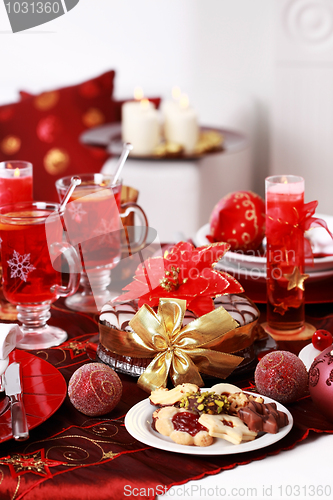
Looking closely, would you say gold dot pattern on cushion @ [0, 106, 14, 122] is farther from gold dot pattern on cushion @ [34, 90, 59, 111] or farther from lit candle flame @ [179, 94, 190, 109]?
lit candle flame @ [179, 94, 190, 109]

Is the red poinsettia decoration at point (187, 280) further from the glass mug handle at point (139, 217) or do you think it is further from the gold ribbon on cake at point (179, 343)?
the glass mug handle at point (139, 217)

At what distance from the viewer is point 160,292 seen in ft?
2.85

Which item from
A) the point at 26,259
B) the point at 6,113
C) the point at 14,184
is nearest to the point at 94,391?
the point at 26,259

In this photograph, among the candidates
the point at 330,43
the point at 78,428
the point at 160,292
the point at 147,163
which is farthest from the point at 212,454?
the point at 330,43

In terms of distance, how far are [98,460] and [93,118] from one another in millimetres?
2380

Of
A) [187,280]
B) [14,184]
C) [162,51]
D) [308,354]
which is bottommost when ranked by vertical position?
[308,354]

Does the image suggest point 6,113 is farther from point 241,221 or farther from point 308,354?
point 308,354

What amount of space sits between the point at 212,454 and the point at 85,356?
37 centimetres

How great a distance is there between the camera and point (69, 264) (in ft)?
3.13

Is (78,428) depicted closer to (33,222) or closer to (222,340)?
(222,340)

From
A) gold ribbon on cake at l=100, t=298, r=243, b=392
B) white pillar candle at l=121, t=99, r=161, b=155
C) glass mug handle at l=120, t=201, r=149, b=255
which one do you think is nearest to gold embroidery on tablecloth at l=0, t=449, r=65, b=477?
gold ribbon on cake at l=100, t=298, r=243, b=392

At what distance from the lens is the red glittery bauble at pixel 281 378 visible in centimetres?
74

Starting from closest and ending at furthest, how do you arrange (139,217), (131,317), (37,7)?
1. (131,317)
2. (139,217)
3. (37,7)

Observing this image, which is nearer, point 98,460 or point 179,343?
point 98,460
